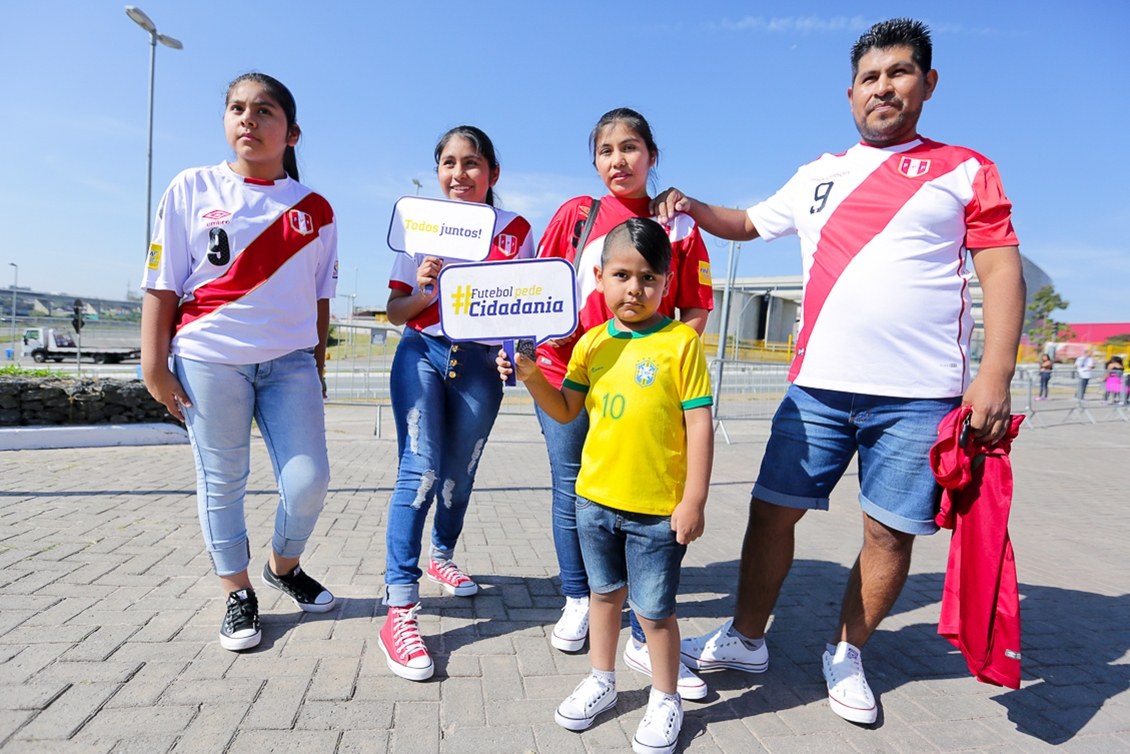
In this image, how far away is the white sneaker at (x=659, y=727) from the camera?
200 centimetres

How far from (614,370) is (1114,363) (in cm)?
2617

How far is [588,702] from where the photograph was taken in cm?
216

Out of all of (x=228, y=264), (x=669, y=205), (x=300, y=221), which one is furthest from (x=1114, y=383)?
(x=228, y=264)

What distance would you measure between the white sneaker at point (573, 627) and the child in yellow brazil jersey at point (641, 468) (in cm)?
43

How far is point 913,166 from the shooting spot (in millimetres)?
2324

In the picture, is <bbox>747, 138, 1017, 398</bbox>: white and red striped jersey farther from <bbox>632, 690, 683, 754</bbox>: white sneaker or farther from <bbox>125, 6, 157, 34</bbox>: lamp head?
<bbox>125, 6, 157, 34</bbox>: lamp head

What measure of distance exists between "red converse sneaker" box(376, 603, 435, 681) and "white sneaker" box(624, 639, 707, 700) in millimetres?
779

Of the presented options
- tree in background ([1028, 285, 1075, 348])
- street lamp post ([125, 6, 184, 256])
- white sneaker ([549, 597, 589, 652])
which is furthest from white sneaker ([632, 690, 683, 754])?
tree in background ([1028, 285, 1075, 348])

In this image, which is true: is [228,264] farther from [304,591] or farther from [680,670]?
[680,670]

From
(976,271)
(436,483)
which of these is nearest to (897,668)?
(976,271)

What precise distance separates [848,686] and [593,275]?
1.81m

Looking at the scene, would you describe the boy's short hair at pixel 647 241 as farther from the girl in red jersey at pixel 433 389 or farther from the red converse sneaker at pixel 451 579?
the red converse sneaker at pixel 451 579

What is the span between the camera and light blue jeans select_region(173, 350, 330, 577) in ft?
8.16

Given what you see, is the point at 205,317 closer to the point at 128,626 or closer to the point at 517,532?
the point at 128,626
